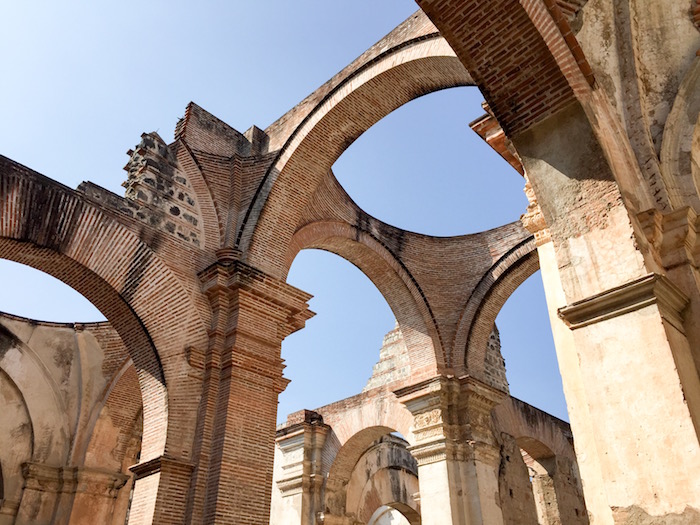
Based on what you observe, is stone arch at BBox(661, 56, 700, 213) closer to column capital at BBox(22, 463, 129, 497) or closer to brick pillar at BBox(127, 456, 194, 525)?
brick pillar at BBox(127, 456, 194, 525)

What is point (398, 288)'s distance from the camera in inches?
383

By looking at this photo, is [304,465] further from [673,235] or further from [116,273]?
[673,235]

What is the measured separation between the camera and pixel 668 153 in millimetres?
3797

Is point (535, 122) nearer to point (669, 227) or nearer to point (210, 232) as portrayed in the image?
point (669, 227)

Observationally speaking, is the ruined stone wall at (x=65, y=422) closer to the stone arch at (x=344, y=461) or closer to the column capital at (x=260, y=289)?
the column capital at (x=260, y=289)

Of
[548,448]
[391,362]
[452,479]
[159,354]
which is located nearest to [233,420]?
[159,354]

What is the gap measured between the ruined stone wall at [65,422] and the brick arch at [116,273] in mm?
3150

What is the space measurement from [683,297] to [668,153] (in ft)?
4.31

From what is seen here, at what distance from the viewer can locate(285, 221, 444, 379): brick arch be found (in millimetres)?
9086

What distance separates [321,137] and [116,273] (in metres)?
2.95

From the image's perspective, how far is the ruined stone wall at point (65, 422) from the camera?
8.34 meters

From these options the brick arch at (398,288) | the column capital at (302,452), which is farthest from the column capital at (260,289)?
the column capital at (302,452)

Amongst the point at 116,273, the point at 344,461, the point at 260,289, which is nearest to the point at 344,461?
the point at 344,461

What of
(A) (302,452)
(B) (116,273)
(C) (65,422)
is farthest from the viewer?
(A) (302,452)
